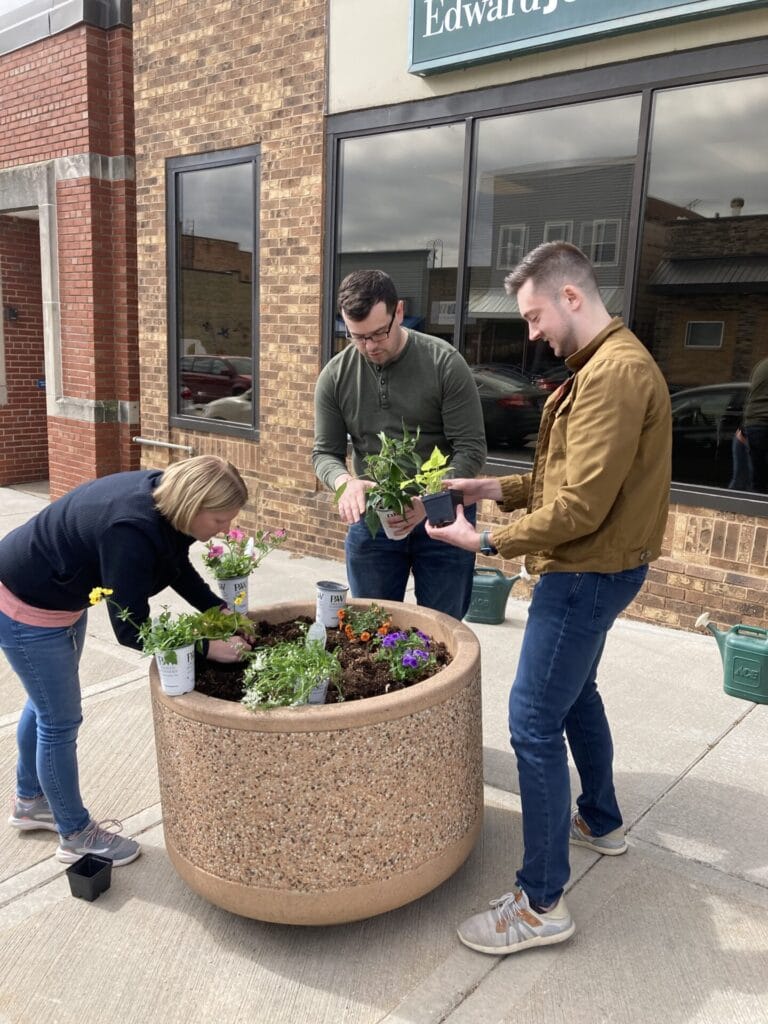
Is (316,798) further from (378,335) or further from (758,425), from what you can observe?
(758,425)

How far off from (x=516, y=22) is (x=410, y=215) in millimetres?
1532

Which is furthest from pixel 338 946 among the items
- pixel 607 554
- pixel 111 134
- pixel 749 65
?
pixel 111 134

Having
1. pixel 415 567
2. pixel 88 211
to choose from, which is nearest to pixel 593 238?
pixel 415 567

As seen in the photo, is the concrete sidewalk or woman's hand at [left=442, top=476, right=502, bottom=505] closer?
the concrete sidewalk

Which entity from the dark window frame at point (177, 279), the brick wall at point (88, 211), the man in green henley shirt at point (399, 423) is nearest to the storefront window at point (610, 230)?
the dark window frame at point (177, 279)

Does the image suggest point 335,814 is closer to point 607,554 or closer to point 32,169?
point 607,554

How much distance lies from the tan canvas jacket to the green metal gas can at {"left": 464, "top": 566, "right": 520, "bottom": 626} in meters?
3.03

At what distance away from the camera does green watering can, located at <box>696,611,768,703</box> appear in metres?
4.47

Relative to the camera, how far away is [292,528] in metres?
7.63

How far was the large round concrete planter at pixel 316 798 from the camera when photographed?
252 centimetres

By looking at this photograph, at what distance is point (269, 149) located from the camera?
721cm

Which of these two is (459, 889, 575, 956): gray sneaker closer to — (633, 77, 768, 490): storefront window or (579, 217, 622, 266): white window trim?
(633, 77, 768, 490): storefront window

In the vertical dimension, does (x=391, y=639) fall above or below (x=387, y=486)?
below

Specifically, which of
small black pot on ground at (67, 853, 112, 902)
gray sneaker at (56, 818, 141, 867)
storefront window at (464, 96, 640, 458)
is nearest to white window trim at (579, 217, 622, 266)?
storefront window at (464, 96, 640, 458)
